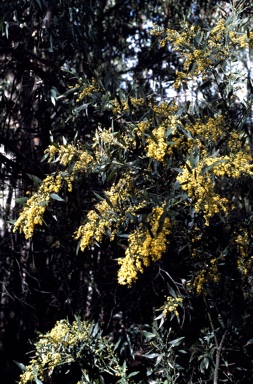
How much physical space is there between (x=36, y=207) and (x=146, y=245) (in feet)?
1.61

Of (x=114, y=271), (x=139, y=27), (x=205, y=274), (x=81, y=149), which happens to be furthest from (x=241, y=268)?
(x=139, y=27)

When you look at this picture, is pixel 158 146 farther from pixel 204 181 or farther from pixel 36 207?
pixel 36 207

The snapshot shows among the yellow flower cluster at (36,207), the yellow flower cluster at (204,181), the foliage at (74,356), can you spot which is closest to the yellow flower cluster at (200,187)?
the yellow flower cluster at (204,181)

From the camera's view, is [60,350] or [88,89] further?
[60,350]

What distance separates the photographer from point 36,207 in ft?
6.94

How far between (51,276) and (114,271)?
0.52 m

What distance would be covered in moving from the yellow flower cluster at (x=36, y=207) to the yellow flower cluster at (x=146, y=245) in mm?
388

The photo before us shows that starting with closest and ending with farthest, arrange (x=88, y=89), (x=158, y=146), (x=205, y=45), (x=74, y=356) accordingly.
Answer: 1. (x=158, y=146)
2. (x=205, y=45)
3. (x=88, y=89)
4. (x=74, y=356)

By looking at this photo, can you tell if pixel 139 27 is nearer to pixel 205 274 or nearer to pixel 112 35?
pixel 112 35

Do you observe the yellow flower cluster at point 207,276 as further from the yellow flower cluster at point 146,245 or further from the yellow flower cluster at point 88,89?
the yellow flower cluster at point 88,89

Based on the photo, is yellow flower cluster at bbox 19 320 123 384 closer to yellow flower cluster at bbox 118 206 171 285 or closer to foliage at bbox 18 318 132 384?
foliage at bbox 18 318 132 384

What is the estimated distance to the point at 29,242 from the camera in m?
3.74

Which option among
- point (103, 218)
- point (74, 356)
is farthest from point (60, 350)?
point (103, 218)

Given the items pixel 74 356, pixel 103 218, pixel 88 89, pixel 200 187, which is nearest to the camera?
pixel 200 187
